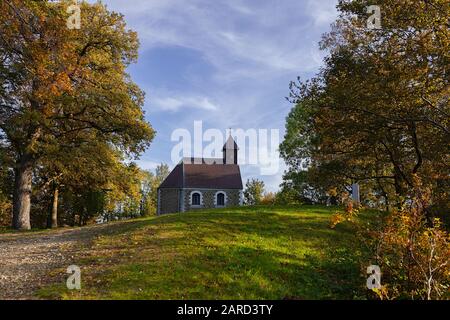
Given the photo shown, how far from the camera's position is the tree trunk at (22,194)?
25.4 metres

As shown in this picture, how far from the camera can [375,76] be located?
51.8ft

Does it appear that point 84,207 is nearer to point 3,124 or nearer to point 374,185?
point 3,124

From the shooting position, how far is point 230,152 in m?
61.4

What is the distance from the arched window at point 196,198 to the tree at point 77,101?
24.8 meters

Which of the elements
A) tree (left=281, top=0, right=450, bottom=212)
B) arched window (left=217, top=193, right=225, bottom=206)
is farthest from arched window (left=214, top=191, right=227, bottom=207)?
tree (left=281, top=0, right=450, bottom=212)

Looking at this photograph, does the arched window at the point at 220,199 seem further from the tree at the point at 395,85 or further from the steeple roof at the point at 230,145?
the tree at the point at 395,85

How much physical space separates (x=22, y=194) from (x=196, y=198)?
94.3 feet

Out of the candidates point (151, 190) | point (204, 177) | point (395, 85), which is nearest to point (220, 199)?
point (204, 177)

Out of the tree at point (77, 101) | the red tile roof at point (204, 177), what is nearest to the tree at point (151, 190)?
the red tile roof at point (204, 177)

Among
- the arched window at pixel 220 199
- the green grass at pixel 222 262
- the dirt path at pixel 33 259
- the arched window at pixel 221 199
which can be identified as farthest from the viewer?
the arched window at pixel 221 199

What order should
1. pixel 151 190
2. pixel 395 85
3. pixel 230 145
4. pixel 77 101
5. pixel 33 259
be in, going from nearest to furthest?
pixel 33 259 → pixel 395 85 → pixel 77 101 → pixel 230 145 → pixel 151 190

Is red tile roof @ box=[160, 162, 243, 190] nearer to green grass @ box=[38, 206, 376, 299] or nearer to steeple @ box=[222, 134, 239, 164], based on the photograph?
steeple @ box=[222, 134, 239, 164]

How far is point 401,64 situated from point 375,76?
1.15 meters

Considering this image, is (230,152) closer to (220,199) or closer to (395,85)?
(220,199)
